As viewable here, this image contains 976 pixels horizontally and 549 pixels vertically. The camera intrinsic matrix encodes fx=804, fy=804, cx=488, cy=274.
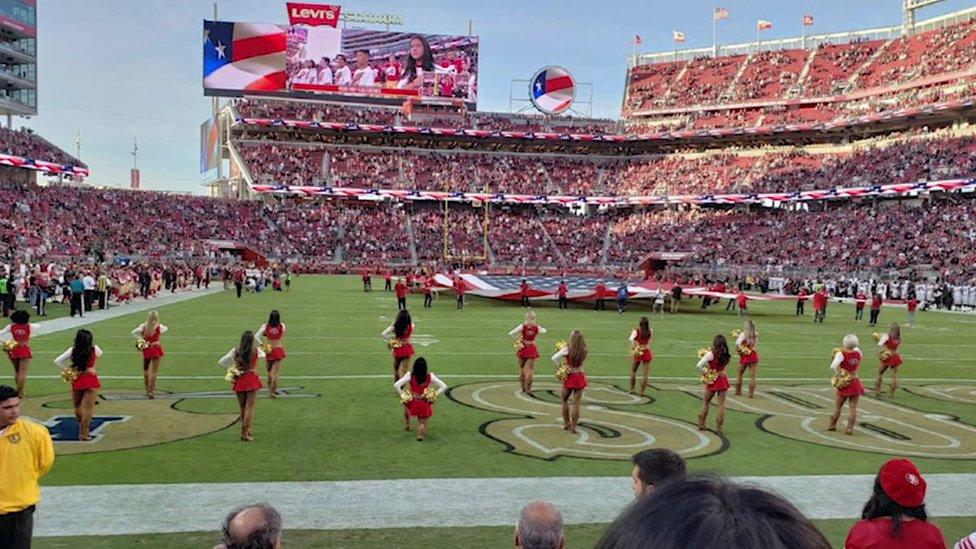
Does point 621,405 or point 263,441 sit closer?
point 263,441

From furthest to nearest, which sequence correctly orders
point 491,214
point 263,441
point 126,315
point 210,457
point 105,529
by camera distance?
point 491,214
point 126,315
point 263,441
point 210,457
point 105,529

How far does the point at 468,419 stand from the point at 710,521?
10.9 m

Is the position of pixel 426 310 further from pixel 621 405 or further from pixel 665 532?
pixel 665 532

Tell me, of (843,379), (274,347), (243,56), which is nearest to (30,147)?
(243,56)

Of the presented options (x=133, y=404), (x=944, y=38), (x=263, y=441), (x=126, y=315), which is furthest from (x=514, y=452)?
(x=944, y=38)

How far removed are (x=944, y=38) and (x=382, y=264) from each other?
4952 centimetres

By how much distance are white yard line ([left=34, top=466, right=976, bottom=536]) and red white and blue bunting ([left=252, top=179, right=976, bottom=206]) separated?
53094mm

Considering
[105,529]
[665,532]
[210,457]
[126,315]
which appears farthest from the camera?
[126,315]

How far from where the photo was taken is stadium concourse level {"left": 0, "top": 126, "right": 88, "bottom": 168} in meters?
55.8

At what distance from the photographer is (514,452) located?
9977mm

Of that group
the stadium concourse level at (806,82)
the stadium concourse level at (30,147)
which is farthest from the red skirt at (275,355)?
the stadium concourse level at (806,82)

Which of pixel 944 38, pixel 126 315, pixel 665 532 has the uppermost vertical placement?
pixel 944 38

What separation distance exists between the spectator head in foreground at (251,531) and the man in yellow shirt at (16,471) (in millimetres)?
2868

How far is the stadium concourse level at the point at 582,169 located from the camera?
209 ft
